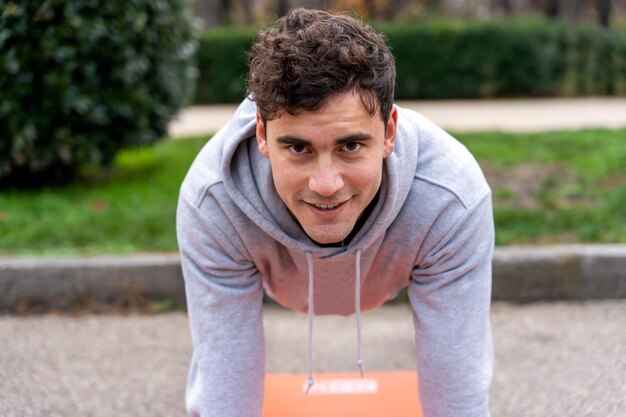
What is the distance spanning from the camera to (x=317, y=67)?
188 centimetres

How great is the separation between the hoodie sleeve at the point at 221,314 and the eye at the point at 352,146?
0.48m

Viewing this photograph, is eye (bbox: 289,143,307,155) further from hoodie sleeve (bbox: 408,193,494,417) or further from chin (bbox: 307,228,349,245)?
hoodie sleeve (bbox: 408,193,494,417)

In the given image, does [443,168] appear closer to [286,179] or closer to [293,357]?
[286,179]

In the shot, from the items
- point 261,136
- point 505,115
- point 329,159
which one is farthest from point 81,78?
point 505,115

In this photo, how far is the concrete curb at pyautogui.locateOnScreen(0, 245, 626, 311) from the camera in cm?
424

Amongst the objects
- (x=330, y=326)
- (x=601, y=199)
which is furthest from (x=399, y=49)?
(x=330, y=326)

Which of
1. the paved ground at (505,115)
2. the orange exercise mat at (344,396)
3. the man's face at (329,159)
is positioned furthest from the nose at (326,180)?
the paved ground at (505,115)

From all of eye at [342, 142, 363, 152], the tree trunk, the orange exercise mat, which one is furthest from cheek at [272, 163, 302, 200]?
the tree trunk

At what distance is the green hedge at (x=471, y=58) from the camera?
11.7m

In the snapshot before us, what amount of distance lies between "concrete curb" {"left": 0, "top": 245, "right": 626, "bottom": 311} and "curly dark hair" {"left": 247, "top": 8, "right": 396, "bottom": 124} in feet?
7.96

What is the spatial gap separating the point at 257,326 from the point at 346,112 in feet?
2.60

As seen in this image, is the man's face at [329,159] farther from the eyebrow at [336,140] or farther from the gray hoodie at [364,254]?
the gray hoodie at [364,254]

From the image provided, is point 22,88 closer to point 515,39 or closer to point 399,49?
point 399,49

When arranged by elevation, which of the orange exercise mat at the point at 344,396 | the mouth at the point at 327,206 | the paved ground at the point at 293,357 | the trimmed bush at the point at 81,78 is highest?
the mouth at the point at 327,206
